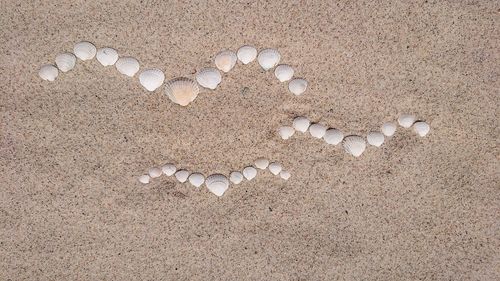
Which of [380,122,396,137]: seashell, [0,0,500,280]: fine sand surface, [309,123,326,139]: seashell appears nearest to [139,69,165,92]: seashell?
[0,0,500,280]: fine sand surface

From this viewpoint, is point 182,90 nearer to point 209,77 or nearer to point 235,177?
point 209,77

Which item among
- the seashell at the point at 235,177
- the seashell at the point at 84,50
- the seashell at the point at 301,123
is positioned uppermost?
the seashell at the point at 84,50

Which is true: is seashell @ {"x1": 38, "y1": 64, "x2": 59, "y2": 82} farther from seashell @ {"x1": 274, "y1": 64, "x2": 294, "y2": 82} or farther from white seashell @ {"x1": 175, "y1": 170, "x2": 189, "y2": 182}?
seashell @ {"x1": 274, "y1": 64, "x2": 294, "y2": 82}

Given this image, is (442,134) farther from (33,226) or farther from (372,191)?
(33,226)


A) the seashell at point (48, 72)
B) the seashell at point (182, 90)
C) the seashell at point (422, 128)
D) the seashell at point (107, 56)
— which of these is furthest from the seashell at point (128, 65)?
the seashell at point (422, 128)

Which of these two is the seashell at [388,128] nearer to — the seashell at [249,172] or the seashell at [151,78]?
the seashell at [249,172]

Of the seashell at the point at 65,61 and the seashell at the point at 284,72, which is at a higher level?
the seashell at the point at 65,61
